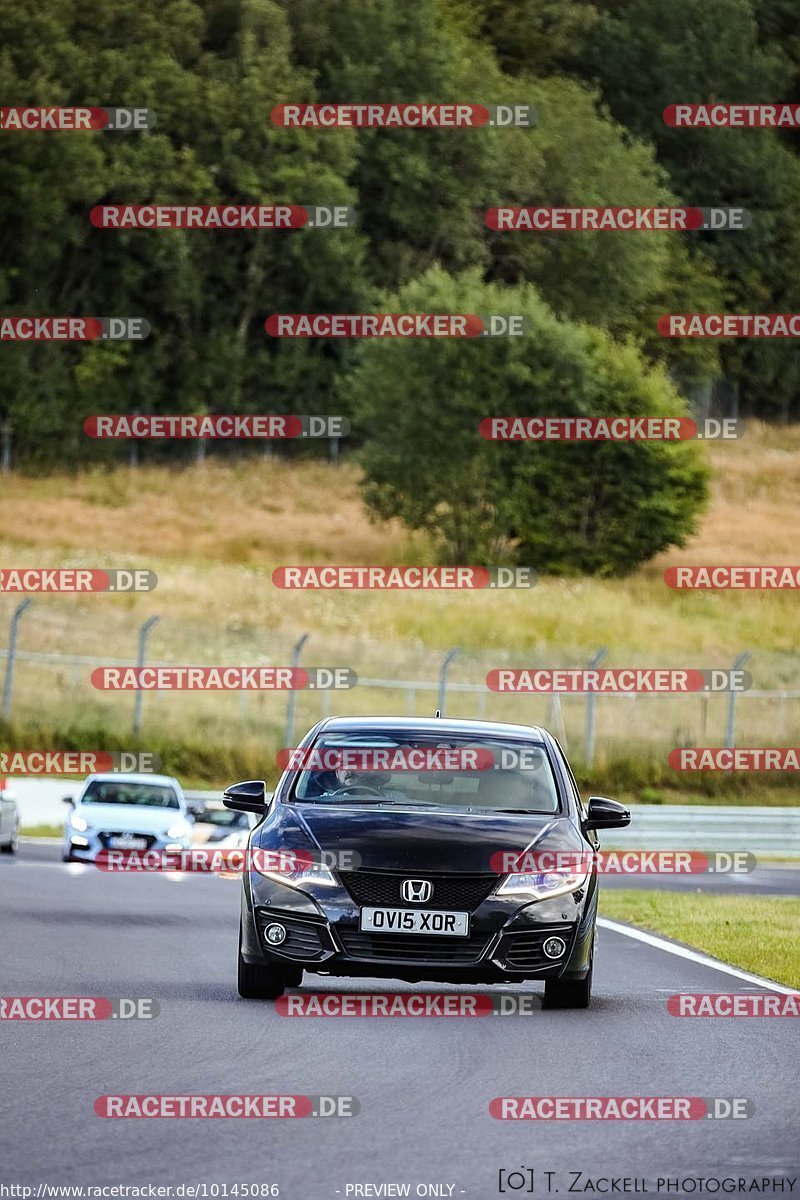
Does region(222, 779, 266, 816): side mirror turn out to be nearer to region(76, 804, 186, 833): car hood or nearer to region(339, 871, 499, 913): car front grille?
region(339, 871, 499, 913): car front grille

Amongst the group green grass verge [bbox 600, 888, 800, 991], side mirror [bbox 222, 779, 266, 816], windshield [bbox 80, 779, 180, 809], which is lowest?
windshield [bbox 80, 779, 180, 809]

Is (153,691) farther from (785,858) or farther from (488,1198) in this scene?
(488,1198)

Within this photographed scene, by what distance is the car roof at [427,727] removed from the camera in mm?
13461

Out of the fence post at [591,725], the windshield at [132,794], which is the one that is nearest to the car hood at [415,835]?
the windshield at [132,794]

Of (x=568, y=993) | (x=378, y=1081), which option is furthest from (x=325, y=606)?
(x=378, y=1081)

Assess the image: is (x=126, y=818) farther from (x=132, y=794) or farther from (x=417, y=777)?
(x=417, y=777)

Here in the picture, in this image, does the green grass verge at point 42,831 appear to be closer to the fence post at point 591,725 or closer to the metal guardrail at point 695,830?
the metal guardrail at point 695,830

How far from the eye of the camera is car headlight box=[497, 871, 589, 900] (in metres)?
12.2

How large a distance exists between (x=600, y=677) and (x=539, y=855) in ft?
118

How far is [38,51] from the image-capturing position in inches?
3433

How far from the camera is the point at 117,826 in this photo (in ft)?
89.2

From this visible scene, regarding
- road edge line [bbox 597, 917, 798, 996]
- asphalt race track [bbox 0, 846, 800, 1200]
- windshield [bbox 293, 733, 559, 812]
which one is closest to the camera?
asphalt race track [bbox 0, 846, 800, 1200]

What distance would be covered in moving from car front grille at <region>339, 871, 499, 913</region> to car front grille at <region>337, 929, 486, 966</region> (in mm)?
152

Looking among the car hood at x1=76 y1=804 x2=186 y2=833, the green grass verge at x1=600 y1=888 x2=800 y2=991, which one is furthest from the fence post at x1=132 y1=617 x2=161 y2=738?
the green grass verge at x1=600 y1=888 x2=800 y2=991
